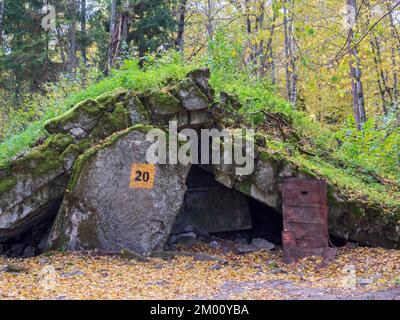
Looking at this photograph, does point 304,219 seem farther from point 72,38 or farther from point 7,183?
point 72,38

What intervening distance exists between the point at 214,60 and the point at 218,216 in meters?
4.84

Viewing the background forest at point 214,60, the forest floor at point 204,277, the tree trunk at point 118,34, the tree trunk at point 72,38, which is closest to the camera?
the forest floor at point 204,277

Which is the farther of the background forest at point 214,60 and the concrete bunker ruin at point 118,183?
the background forest at point 214,60

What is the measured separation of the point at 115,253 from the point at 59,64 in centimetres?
1513

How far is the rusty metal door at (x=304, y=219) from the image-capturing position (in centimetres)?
814

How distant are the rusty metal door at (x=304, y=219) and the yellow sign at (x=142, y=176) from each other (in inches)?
95.1

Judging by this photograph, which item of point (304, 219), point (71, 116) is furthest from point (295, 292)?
point (71, 116)

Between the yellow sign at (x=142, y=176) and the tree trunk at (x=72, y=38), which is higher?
the tree trunk at (x=72, y=38)

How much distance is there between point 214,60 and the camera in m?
12.6

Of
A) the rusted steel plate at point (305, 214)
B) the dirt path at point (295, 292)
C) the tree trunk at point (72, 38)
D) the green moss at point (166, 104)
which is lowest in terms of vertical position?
the dirt path at point (295, 292)

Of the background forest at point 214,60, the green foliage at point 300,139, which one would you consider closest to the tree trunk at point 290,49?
the background forest at point 214,60

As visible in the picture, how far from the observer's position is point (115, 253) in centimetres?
816

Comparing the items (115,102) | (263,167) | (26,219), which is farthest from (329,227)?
(26,219)

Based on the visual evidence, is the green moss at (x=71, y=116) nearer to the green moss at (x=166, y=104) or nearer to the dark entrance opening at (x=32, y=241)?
the green moss at (x=166, y=104)
